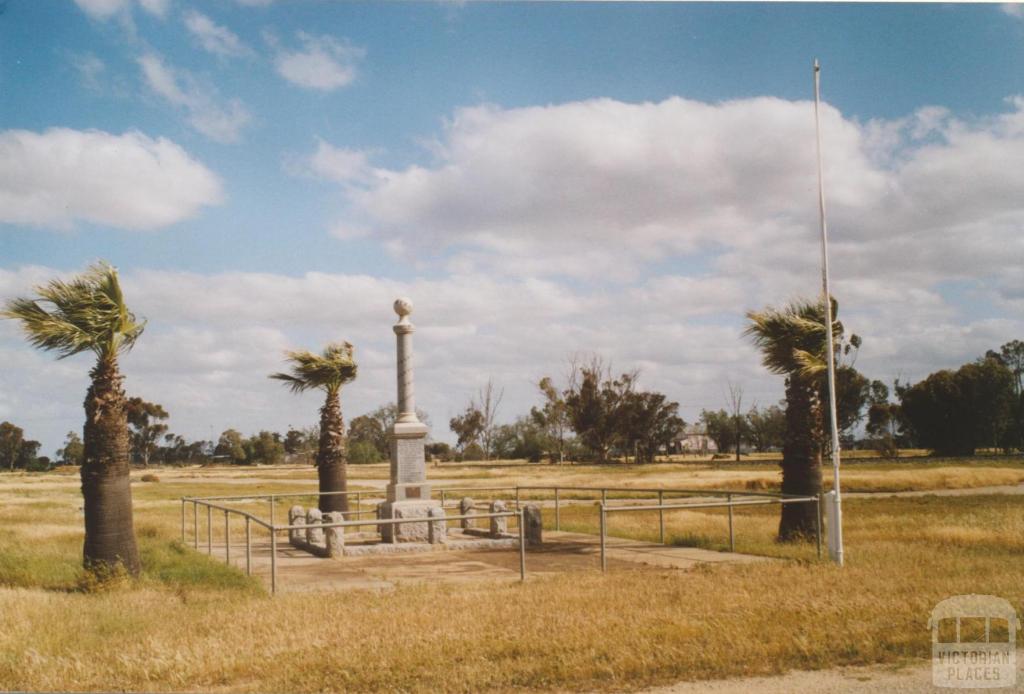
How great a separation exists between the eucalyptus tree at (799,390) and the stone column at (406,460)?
704 cm

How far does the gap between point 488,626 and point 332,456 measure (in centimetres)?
1457

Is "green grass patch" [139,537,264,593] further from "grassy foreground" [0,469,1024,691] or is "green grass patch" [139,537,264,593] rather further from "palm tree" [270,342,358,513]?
"palm tree" [270,342,358,513]

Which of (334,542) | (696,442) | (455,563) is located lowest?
(696,442)

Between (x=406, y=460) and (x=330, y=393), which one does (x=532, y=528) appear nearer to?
(x=406, y=460)

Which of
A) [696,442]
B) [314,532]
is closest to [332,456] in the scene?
[314,532]

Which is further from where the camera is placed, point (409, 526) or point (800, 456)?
point (409, 526)

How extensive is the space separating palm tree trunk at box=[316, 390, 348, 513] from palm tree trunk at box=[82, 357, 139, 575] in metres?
8.71

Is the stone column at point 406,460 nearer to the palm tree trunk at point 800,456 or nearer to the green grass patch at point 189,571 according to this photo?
the green grass patch at point 189,571

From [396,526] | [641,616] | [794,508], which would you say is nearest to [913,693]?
[641,616]

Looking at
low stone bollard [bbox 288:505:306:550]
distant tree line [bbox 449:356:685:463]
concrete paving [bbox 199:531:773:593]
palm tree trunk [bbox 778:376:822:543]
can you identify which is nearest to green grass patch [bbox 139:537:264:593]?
concrete paving [bbox 199:531:773:593]

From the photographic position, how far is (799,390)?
17.5m

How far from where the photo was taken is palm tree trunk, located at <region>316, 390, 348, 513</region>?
74.2ft

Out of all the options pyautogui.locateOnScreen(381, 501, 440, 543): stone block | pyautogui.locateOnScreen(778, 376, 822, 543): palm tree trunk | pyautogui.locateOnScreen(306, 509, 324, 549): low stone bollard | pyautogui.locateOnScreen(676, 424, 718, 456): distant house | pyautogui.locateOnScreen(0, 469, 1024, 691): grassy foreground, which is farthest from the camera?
pyautogui.locateOnScreen(676, 424, 718, 456): distant house

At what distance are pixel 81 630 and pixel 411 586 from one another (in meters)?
4.23
